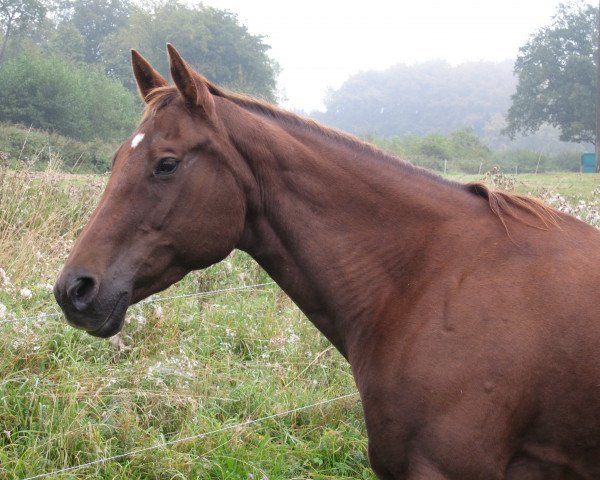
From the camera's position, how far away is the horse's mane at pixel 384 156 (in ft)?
7.79

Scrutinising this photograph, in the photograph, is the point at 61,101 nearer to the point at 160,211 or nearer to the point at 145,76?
the point at 145,76

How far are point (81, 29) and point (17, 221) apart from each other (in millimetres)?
28719

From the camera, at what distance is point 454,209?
2.41 m

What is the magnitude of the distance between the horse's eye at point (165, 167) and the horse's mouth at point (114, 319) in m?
0.47

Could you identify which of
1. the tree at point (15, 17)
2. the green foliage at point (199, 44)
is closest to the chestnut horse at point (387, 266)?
the green foliage at point (199, 44)

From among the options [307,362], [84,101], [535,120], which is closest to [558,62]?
[535,120]

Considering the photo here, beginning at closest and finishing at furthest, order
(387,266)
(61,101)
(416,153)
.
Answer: (387,266)
(61,101)
(416,153)

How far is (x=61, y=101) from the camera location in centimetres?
1920

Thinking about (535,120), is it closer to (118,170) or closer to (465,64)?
(465,64)

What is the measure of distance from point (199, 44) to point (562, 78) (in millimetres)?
26861

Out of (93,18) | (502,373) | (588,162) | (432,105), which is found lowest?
(588,162)

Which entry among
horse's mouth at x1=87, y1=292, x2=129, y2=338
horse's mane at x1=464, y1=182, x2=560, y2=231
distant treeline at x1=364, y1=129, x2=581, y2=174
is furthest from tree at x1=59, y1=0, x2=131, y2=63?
horse's mane at x1=464, y1=182, x2=560, y2=231

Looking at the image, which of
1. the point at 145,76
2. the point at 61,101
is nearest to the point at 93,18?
the point at 61,101

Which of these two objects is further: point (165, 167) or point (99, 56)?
point (99, 56)
